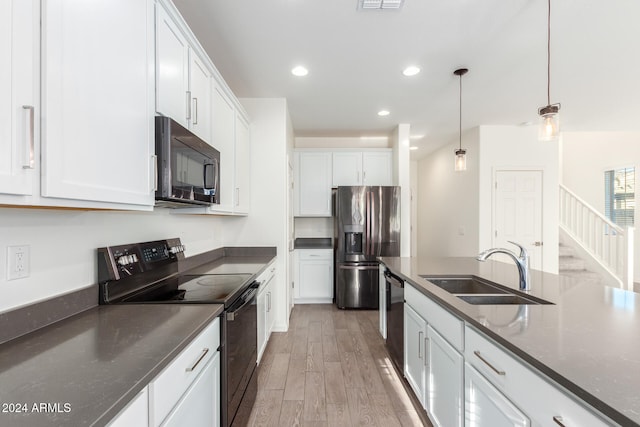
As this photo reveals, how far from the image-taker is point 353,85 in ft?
9.97

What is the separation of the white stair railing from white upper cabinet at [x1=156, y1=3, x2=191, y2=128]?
586 cm

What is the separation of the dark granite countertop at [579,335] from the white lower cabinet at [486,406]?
201 millimetres

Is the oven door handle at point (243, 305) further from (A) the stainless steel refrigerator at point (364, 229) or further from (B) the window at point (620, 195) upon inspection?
(B) the window at point (620, 195)

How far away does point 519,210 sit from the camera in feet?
14.9

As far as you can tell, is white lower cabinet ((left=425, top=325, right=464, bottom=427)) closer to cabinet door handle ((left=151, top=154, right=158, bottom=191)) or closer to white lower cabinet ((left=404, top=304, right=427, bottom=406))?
white lower cabinet ((left=404, top=304, right=427, bottom=406))

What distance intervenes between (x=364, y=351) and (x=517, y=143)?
397cm

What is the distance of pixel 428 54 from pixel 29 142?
2.67 metres

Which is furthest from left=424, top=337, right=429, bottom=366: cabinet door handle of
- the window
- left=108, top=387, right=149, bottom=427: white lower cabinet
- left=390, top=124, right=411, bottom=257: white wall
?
the window

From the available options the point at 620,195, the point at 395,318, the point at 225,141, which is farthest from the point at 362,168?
the point at 620,195

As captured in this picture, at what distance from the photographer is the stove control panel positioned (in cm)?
141

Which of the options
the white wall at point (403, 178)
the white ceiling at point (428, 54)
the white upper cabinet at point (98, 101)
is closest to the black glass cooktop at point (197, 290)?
the white upper cabinet at point (98, 101)

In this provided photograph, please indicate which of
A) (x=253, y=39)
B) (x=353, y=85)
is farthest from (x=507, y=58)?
(x=253, y=39)

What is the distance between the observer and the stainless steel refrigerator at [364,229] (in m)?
4.13

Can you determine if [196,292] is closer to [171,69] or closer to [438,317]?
[171,69]
